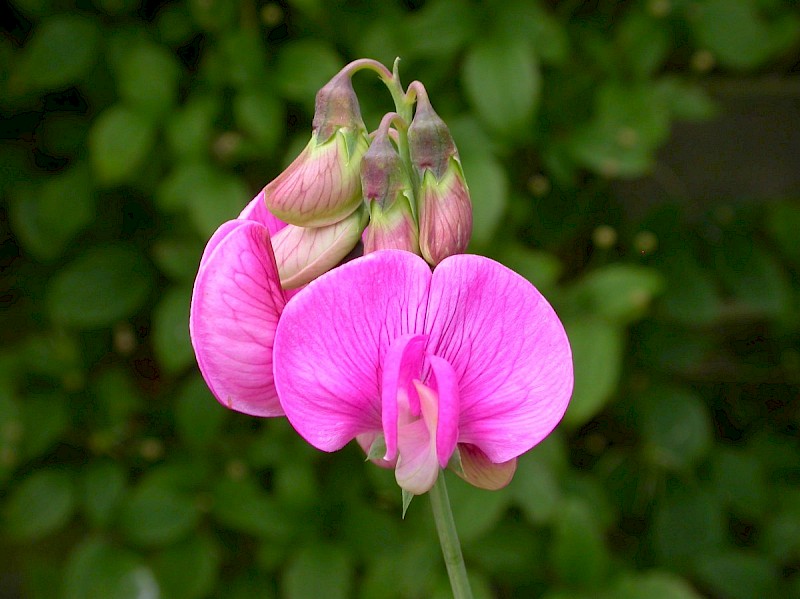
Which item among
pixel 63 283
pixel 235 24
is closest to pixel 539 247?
pixel 235 24

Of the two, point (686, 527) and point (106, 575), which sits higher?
point (106, 575)

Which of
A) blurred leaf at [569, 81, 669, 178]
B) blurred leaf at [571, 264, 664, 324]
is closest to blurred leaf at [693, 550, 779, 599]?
blurred leaf at [571, 264, 664, 324]

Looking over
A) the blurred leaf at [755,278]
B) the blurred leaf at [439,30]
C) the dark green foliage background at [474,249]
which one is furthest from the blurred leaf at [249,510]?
the blurred leaf at [755,278]

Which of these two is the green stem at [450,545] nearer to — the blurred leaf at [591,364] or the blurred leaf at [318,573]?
the blurred leaf at [591,364]

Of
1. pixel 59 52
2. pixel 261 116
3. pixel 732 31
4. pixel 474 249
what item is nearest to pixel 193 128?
pixel 261 116

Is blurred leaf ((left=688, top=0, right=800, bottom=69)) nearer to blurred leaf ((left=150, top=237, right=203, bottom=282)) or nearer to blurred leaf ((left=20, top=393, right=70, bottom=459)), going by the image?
blurred leaf ((left=150, top=237, right=203, bottom=282))

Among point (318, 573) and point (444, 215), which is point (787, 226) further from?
point (444, 215)
